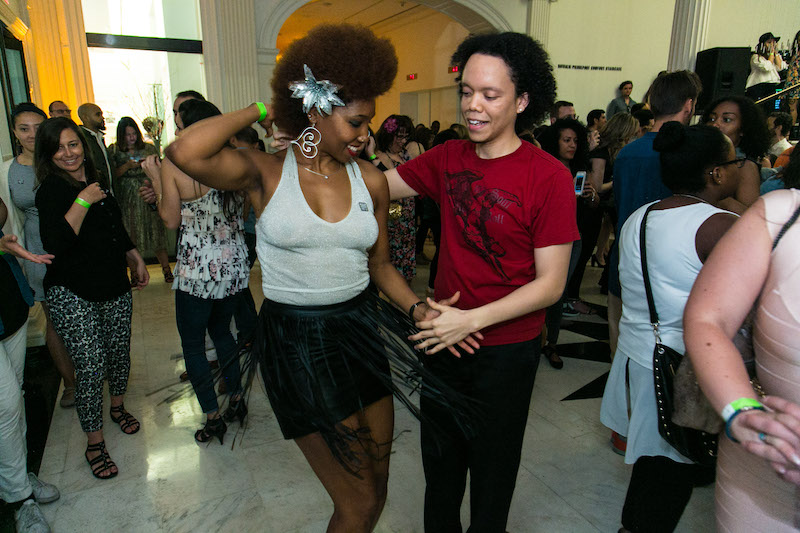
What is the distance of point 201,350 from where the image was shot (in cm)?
262

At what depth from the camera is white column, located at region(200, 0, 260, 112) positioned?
665cm

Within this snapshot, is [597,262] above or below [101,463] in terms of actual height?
below

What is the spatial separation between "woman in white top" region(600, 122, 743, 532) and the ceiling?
1073 centimetres

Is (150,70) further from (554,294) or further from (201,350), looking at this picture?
(554,294)

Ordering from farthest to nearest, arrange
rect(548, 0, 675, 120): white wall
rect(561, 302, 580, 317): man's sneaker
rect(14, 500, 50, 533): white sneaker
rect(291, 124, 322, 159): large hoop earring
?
rect(548, 0, 675, 120): white wall → rect(561, 302, 580, 317): man's sneaker → rect(14, 500, 50, 533): white sneaker → rect(291, 124, 322, 159): large hoop earring

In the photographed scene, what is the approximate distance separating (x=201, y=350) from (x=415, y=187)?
156 cm

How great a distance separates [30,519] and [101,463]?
411 mm

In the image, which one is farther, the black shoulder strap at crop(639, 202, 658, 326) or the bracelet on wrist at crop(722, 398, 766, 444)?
the black shoulder strap at crop(639, 202, 658, 326)

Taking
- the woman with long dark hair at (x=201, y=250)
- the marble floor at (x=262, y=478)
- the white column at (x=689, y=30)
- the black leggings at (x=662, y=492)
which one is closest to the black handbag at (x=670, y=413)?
the black leggings at (x=662, y=492)

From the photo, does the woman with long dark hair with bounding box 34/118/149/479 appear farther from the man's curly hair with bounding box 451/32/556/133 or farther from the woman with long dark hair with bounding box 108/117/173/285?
the woman with long dark hair with bounding box 108/117/173/285

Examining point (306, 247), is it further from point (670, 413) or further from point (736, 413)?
point (670, 413)

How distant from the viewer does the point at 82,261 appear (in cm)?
236

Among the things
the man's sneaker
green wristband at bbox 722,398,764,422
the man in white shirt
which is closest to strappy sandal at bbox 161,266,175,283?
the man's sneaker

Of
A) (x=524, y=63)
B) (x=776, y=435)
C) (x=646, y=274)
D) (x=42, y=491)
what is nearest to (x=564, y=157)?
(x=646, y=274)
